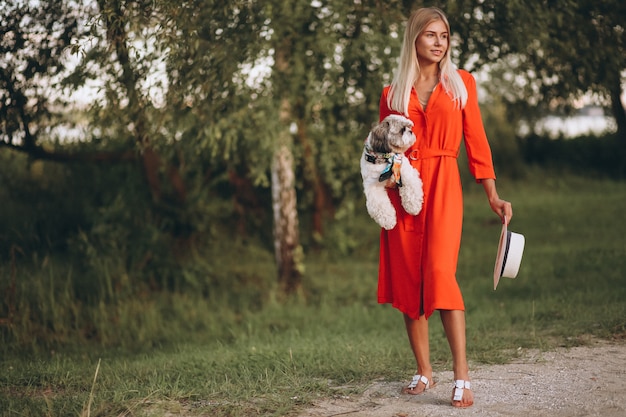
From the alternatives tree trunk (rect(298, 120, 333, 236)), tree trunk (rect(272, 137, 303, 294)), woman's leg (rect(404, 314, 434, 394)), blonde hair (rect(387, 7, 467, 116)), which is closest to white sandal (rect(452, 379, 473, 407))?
woman's leg (rect(404, 314, 434, 394))

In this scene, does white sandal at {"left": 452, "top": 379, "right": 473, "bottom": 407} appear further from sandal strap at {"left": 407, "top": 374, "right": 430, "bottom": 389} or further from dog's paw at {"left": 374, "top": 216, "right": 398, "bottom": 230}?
dog's paw at {"left": 374, "top": 216, "right": 398, "bottom": 230}

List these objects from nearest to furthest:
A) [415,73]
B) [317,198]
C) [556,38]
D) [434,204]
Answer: [434,204] < [415,73] < [556,38] < [317,198]

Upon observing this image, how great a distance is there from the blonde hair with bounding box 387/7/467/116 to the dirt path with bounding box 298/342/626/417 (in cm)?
171

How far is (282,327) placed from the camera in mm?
9320

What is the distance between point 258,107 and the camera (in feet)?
30.1

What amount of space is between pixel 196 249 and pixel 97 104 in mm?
4456

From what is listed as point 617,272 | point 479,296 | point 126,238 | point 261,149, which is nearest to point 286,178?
point 261,149

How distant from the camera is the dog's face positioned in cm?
445

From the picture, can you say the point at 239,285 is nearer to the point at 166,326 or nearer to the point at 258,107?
the point at 166,326

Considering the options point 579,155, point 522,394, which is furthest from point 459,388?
point 579,155

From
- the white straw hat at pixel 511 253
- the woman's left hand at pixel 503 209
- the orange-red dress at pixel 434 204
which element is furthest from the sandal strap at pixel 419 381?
the woman's left hand at pixel 503 209

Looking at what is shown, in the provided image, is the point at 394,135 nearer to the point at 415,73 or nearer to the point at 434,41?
the point at 415,73

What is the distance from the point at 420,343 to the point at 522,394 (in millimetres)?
683

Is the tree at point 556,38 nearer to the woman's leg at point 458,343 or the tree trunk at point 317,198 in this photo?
the tree trunk at point 317,198
